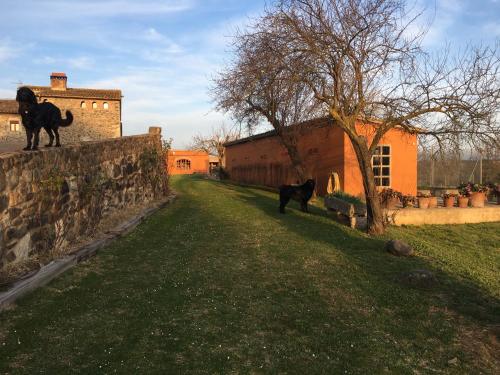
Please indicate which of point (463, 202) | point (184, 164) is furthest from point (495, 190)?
point (184, 164)

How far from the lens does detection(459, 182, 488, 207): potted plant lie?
13.5 m

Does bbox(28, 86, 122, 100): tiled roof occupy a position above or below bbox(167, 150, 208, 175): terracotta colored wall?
above

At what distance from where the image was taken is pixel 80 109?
33438 mm

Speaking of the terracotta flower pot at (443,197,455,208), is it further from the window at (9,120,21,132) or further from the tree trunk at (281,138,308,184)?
the window at (9,120,21,132)

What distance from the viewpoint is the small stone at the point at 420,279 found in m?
5.86

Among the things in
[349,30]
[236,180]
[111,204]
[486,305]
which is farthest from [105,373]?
[236,180]

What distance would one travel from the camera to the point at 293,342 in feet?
13.2

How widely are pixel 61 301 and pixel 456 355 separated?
416 centimetres

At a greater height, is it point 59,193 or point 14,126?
point 14,126

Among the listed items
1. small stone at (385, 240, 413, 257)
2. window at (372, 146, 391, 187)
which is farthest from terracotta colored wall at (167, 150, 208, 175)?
small stone at (385, 240, 413, 257)

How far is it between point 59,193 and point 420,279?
557cm

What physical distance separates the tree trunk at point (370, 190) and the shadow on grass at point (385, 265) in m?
0.34

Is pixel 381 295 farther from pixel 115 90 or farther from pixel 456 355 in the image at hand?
pixel 115 90

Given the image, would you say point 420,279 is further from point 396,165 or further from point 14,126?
point 14,126
